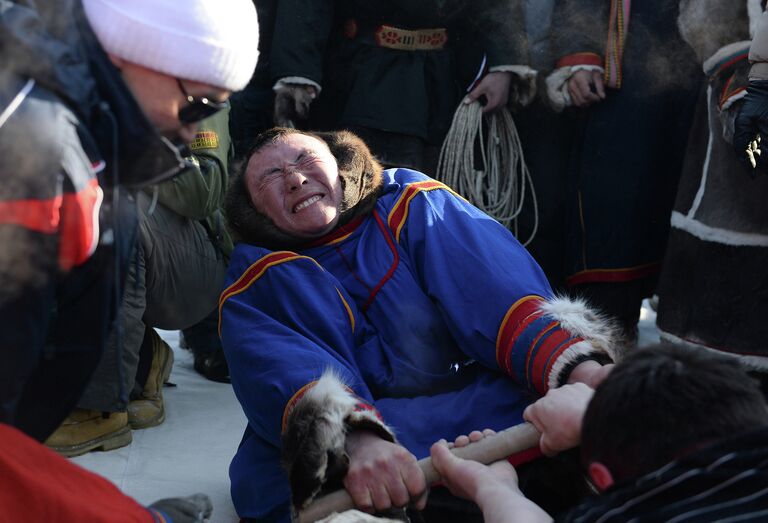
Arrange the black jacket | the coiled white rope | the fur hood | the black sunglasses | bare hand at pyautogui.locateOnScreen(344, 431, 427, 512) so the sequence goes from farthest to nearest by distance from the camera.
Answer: the coiled white rope, the fur hood, bare hand at pyautogui.locateOnScreen(344, 431, 427, 512), the black sunglasses, the black jacket

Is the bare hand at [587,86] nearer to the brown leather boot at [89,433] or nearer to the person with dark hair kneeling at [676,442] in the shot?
the brown leather boot at [89,433]

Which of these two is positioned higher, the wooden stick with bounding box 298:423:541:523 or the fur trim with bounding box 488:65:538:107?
the fur trim with bounding box 488:65:538:107

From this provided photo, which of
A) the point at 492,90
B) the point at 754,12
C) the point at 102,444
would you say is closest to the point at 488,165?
the point at 492,90

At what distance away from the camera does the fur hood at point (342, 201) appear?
9.57 ft

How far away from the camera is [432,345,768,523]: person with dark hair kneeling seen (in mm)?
1438

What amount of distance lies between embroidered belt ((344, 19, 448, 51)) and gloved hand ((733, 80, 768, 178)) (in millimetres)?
1318

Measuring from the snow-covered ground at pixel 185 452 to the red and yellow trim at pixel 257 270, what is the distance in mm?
723

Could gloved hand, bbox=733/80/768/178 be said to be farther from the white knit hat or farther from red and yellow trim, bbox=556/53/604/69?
the white knit hat

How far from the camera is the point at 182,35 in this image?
5.18 ft

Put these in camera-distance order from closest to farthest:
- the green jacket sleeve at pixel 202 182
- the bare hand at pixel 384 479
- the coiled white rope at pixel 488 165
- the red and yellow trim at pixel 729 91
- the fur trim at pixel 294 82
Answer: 1. the bare hand at pixel 384 479
2. the red and yellow trim at pixel 729 91
3. the green jacket sleeve at pixel 202 182
4. the fur trim at pixel 294 82
5. the coiled white rope at pixel 488 165

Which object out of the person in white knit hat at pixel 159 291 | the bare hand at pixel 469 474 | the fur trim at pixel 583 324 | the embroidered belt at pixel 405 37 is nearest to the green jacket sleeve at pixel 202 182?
the person in white knit hat at pixel 159 291

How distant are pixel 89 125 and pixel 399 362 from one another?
139 centimetres

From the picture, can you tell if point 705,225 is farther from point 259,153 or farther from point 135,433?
point 135,433

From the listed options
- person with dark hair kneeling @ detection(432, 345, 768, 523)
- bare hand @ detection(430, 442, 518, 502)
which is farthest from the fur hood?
person with dark hair kneeling @ detection(432, 345, 768, 523)
